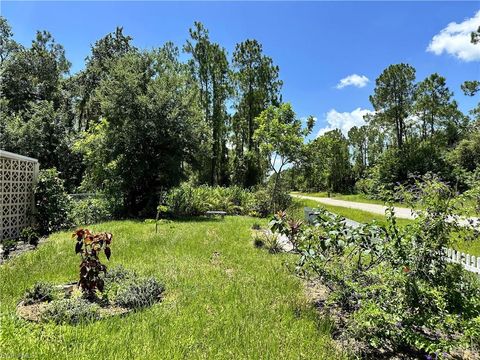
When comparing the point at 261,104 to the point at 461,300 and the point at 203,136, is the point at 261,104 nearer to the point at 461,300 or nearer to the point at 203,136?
the point at 203,136

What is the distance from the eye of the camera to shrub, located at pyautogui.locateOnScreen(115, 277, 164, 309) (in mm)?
4262

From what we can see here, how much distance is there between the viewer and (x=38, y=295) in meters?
4.32

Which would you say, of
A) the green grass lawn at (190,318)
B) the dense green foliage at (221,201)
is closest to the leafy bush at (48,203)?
the green grass lawn at (190,318)

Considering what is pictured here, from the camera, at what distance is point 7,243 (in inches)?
282

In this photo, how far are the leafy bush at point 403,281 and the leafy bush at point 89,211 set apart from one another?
32.5 feet

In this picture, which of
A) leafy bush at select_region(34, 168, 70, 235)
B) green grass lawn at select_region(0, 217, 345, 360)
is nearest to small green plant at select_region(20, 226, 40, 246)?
green grass lawn at select_region(0, 217, 345, 360)

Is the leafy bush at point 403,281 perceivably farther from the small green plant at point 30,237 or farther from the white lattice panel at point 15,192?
the white lattice panel at point 15,192

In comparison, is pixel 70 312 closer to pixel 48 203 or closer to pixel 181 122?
pixel 48 203

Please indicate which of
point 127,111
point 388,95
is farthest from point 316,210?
point 388,95

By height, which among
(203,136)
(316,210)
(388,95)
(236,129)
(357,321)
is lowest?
(357,321)

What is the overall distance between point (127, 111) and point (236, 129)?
1870cm

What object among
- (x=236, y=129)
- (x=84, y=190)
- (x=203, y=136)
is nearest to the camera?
(x=203, y=136)

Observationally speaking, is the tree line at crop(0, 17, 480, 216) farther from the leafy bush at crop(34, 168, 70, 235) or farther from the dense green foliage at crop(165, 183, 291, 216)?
the leafy bush at crop(34, 168, 70, 235)

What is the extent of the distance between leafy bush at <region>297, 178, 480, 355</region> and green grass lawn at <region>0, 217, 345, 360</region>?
490mm
